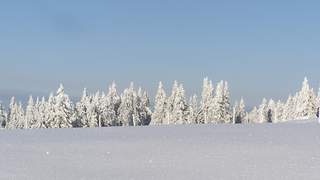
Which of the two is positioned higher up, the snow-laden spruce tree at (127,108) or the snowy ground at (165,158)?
→ the snow-laden spruce tree at (127,108)

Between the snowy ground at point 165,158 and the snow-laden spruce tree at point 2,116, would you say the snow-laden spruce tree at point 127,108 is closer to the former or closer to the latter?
the snow-laden spruce tree at point 2,116

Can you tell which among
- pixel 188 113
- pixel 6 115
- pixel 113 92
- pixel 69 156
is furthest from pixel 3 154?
pixel 6 115

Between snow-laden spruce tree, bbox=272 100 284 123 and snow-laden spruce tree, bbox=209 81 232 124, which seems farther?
snow-laden spruce tree, bbox=272 100 284 123

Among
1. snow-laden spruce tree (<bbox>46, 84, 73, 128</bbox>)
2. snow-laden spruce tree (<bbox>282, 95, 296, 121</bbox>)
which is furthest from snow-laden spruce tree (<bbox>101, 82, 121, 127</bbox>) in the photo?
snow-laden spruce tree (<bbox>282, 95, 296, 121</bbox>)

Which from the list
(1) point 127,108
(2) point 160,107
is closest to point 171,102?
(2) point 160,107

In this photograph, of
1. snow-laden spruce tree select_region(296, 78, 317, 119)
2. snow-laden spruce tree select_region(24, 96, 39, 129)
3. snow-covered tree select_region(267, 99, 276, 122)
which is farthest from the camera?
snow-covered tree select_region(267, 99, 276, 122)

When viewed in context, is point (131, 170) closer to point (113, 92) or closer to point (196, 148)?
point (196, 148)

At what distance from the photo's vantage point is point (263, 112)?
148 metres

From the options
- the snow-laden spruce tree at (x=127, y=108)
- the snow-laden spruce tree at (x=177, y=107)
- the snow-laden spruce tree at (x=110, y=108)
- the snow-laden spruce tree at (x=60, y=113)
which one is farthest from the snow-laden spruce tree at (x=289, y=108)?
the snow-laden spruce tree at (x=60, y=113)

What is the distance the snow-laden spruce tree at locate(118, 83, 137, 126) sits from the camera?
119562 mm

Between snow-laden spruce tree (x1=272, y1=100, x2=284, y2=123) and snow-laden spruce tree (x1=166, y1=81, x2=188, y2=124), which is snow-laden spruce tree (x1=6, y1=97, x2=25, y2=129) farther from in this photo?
snow-laden spruce tree (x1=272, y1=100, x2=284, y2=123)

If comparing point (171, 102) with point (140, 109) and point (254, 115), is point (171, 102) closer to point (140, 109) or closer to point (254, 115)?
point (140, 109)

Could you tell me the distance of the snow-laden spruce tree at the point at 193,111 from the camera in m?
115

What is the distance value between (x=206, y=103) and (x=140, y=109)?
1573 centimetres
